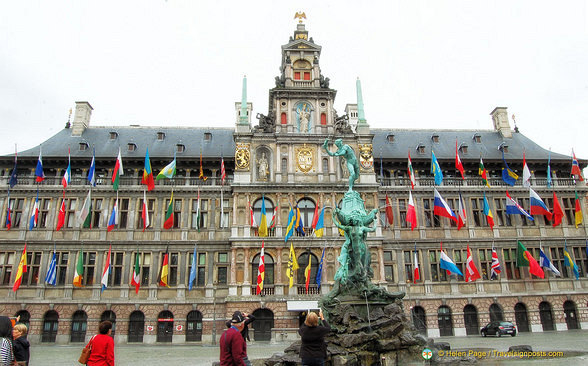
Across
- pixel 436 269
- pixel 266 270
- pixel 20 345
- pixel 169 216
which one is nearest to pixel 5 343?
pixel 20 345

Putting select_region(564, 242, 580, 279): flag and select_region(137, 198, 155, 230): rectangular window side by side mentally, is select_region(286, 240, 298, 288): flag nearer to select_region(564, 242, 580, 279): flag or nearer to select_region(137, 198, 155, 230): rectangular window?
select_region(137, 198, 155, 230): rectangular window

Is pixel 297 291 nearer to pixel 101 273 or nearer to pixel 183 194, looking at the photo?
pixel 183 194

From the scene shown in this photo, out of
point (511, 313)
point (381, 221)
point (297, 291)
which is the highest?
point (381, 221)

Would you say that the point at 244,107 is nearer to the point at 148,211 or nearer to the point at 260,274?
the point at 148,211

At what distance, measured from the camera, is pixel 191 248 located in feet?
111

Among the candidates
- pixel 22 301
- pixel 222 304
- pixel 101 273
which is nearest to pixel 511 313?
pixel 222 304

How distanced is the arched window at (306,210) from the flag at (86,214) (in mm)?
15217

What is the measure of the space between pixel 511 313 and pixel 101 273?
102 ft

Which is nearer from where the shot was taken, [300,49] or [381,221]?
[381,221]

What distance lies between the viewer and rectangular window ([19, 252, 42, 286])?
3231cm

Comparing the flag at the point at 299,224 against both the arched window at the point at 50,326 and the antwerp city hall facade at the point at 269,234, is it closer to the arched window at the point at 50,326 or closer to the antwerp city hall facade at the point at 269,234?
the antwerp city hall facade at the point at 269,234

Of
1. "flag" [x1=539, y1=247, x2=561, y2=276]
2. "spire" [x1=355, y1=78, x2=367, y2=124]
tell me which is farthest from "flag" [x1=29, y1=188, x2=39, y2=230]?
"flag" [x1=539, y1=247, x2=561, y2=276]

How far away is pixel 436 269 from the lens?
3472 cm

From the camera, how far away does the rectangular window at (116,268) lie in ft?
108
